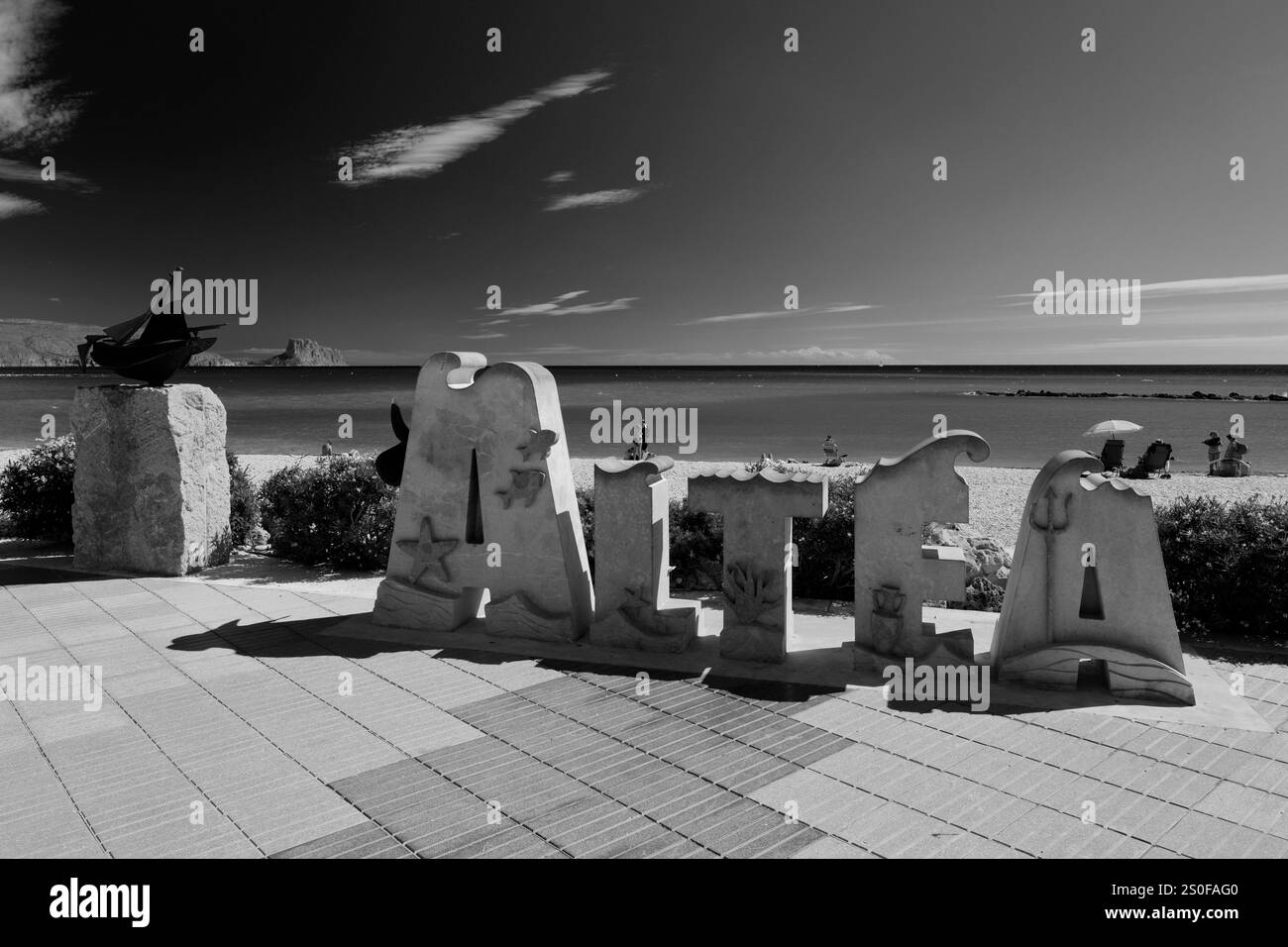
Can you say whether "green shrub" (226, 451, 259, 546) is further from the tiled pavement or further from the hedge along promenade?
the tiled pavement

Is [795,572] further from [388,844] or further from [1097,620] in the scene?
[388,844]

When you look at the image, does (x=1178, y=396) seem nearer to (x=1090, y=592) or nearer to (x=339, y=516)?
(x=1090, y=592)

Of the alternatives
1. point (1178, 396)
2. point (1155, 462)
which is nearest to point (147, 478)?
point (1155, 462)

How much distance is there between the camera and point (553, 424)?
7996 millimetres

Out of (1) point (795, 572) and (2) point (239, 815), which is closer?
(2) point (239, 815)

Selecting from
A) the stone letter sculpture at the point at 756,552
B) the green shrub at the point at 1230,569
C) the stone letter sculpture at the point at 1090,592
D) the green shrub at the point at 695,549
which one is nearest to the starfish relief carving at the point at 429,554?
the stone letter sculpture at the point at 756,552

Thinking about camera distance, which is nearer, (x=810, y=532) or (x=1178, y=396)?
(x=810, y=532)

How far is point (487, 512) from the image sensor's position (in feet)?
26.2

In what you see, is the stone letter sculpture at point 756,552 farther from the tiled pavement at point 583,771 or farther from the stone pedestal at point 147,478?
the stone pedestal at point 147,478

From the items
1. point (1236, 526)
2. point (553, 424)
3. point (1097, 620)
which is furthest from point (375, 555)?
point (1236, 526)

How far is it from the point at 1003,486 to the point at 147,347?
16.5 metres

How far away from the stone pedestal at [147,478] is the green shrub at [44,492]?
1.81m
